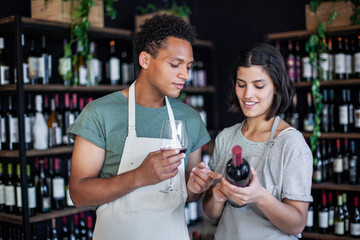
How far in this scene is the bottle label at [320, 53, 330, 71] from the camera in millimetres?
3287

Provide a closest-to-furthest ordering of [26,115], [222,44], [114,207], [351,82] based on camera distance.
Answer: [114,207] → [26,115] → [351,82] → [222,44]

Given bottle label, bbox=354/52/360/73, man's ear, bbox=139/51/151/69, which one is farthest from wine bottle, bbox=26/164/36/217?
bottle label, bbox=354/52/360/73

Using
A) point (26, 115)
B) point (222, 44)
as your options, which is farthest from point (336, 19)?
point (26, 115)

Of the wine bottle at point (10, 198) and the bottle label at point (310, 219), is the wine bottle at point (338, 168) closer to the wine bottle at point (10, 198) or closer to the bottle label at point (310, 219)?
the bottle label at point (310, 219)

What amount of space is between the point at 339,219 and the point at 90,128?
96.3 inches

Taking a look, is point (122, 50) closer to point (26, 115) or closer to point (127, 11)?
point (127, 11)

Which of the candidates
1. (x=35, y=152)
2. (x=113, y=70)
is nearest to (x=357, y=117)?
(x=113, y=70)

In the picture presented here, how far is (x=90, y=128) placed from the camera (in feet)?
5.21

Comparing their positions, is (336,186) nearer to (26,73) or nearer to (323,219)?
(323,219)

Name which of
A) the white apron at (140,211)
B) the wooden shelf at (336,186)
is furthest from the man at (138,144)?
the wooden shelf at (336,186)

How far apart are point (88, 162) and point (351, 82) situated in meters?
2.36

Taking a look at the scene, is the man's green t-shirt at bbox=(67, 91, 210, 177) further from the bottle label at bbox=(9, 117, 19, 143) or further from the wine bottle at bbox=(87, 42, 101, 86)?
the wine bottle at bbox=(87, 42, 101, 86)

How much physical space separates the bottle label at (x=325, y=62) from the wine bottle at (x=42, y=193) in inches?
89.2

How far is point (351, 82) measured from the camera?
320 cm
